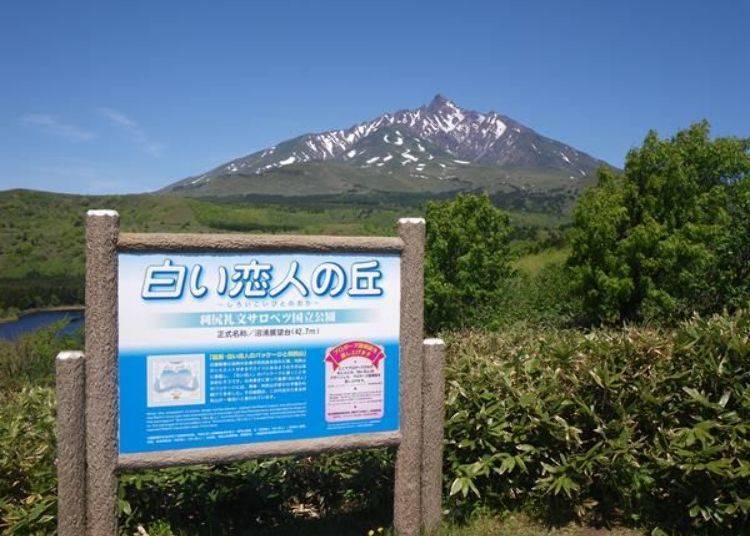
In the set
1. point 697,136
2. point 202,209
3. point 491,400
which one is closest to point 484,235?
point 697,136

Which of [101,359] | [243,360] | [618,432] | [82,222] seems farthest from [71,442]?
[82,222]

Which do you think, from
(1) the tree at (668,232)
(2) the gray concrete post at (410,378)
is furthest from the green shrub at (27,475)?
(1) the tree at (668,232)

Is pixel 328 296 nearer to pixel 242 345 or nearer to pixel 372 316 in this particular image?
pixel 372 316

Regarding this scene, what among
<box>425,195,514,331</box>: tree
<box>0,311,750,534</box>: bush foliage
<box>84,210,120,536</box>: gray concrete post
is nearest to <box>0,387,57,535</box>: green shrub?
<box>0,311,750,534</box>: bush foliage

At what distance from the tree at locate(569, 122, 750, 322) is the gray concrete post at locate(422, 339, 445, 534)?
1974 centimetres

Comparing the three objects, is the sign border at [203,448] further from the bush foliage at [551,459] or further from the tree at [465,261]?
the tree at [465,261]

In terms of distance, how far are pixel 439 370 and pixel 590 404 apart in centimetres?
125

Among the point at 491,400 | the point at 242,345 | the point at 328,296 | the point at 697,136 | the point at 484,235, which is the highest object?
the point at 697,136

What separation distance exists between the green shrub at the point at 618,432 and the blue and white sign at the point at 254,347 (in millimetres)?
980

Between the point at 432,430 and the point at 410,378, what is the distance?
0.41 m

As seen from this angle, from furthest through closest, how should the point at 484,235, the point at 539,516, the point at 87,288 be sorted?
the point at 484,235, the point at 539,516, the point at 87,288

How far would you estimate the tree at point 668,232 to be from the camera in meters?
23.6

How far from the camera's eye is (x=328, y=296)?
15.4 feet

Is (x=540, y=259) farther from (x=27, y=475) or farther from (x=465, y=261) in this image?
(x=27, y=475)
